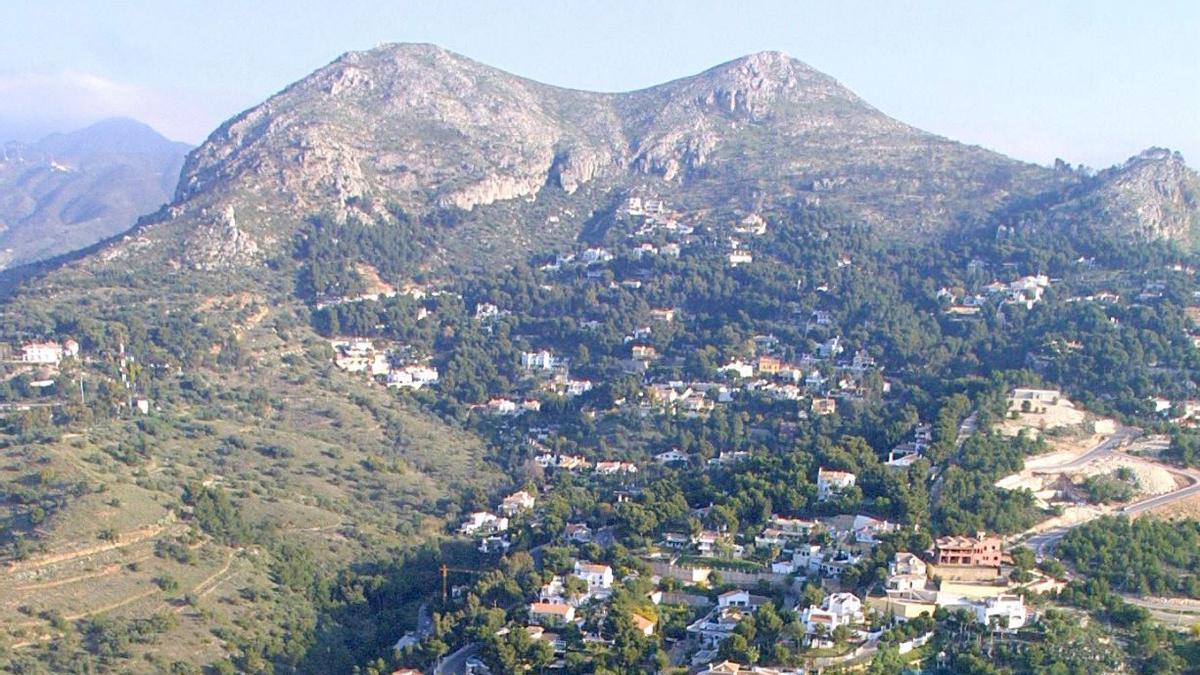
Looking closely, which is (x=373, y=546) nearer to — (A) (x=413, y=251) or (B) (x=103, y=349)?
(B) (x=103, y=349)

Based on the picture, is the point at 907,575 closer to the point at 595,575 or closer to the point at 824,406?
the point at 595,575

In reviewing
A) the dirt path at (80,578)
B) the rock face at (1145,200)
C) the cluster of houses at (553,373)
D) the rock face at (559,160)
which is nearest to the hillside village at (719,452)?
the cluster of houses at (553,373)

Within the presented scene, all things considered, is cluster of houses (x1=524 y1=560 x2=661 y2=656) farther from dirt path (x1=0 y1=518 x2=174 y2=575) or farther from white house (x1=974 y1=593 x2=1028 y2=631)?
dirt path (x1=0 y1=518 x2=174 y2=575)

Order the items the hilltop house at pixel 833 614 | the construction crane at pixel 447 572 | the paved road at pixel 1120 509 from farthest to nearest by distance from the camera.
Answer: the construction crane at pixel 447 572, the paved road at pixel 1120 509, the hilltop house at pixel 833 614

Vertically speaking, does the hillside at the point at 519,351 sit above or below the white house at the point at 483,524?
above

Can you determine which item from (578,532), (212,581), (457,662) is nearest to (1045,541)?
(578,532)

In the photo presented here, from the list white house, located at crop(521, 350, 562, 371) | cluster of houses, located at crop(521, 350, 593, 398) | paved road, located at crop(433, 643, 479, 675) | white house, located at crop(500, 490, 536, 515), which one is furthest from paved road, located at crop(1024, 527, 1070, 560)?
white house, located at crop(521, 350, 562, 371)

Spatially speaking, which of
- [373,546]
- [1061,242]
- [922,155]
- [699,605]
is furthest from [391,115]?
[699,605]

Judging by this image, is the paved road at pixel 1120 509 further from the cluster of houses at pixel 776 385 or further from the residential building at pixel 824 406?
the cluster of houses at pixel 776 385
